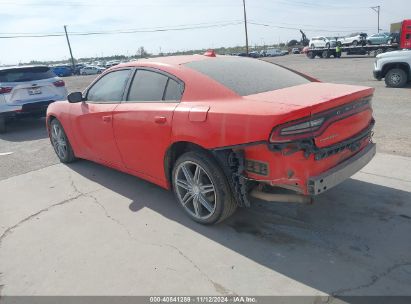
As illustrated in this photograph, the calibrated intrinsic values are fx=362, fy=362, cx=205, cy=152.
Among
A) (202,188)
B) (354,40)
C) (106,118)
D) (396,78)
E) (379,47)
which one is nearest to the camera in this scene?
(202,188)

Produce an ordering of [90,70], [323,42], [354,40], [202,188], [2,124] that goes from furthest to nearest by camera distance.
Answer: [90,70], [323,42], [354,40], [2,124], [202,188]

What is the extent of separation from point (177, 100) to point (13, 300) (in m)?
2.23

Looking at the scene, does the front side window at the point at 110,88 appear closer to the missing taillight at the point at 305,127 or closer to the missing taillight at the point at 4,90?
the missing taillight at the point at 305,127

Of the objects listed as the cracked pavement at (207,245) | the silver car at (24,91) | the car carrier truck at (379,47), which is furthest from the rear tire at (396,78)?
the car carrier truck at (379,47)

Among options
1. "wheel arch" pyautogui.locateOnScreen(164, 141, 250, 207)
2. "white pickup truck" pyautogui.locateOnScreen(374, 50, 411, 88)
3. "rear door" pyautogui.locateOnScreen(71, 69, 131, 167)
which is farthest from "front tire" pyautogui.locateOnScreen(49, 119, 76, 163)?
"white pickup truck" pyautogui.locateOnScreen(374, 50, 411, 88)

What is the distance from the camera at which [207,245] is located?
3355 mm

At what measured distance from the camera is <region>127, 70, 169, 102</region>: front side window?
3883 mm

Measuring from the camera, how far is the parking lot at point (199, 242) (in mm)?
2814

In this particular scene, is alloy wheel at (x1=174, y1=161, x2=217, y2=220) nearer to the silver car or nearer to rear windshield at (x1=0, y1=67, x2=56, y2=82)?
the silver car

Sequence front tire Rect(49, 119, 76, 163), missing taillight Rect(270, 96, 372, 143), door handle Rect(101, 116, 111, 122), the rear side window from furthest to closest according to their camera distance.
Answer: front tire Rect(49, 119, 76, 163) → door handle Rect(101, 116, 111, 122) → the rear side window → missing taillight Rect(270, 96, 372, 143)

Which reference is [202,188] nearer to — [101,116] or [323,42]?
[101,116]

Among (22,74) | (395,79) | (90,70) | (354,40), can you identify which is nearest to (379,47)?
(354,40)

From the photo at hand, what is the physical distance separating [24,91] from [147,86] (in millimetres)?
6077

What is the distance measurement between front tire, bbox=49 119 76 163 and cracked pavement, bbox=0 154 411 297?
1.23m
